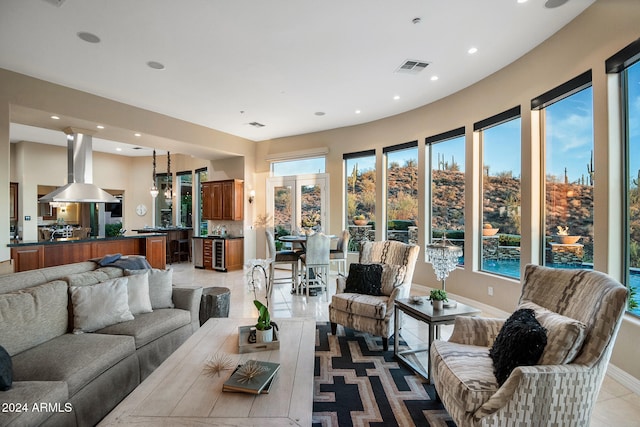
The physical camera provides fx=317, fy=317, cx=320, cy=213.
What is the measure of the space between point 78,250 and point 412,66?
6.14 metres

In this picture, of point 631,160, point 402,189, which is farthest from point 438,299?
point 402,189

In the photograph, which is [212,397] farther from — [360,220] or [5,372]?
[360,220]

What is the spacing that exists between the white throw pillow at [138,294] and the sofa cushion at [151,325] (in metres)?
0.07

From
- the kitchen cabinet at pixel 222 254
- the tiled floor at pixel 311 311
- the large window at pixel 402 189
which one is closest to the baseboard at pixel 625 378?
the tiled floor at pixel 311 311

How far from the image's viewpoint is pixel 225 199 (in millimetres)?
8008

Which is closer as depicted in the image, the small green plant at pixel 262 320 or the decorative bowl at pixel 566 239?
the small green plant at pixel 262 320

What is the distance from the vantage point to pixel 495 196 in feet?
15.2

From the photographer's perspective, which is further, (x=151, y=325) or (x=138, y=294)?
(x=138, y=294)

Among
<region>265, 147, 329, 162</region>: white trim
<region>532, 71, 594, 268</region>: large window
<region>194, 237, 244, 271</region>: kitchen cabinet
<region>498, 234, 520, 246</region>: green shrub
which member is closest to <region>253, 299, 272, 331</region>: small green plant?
<region>532, 71, 594, 268</region>: large window

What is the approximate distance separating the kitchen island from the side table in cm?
536

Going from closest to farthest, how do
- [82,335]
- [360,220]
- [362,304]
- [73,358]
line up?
1. [73,358]
2. [82,335]
3. [362,304]
4. [360,220]

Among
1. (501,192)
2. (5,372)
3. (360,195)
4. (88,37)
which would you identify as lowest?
(5,372)

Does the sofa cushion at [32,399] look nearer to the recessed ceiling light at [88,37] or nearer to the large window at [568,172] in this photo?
the recessed ceiling light at [88,37]

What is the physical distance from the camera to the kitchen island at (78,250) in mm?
4832
